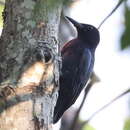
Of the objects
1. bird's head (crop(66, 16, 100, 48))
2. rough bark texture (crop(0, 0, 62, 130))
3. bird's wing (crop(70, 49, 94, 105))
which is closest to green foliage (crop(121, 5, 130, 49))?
rough bark texture (crop(0, 0, 62, 130))

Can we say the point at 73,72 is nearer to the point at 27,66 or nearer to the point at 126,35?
the point at 27,66

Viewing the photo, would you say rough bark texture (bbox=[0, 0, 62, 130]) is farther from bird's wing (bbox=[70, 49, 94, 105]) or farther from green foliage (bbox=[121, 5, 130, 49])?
bird's wing (bbox=[70, 49, 94, 105])

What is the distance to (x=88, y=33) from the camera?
5195mm

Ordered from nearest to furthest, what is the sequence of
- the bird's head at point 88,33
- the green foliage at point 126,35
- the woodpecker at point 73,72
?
the green foliage at point 126,35 < the woodpecker at point 73,72 < the bird's head at point 88,33

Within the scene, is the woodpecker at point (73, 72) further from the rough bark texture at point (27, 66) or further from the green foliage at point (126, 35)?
the green foliage at point (126, 35)

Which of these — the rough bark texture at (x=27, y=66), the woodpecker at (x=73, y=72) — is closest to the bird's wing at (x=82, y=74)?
the woodpecker at (x=73, y=72)

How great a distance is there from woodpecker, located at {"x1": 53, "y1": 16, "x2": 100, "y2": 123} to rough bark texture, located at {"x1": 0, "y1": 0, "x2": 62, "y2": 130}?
166 cm

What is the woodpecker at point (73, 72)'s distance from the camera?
4.31m

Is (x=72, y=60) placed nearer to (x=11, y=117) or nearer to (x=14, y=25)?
(x=14, y=25)

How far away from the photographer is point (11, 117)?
222 cm

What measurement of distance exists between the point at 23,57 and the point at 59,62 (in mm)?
365

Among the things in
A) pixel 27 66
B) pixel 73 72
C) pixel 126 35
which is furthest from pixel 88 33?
pixel 126 35

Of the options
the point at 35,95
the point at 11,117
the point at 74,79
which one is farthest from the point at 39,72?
the point at 74,79

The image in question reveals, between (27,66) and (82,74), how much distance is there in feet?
6.96
